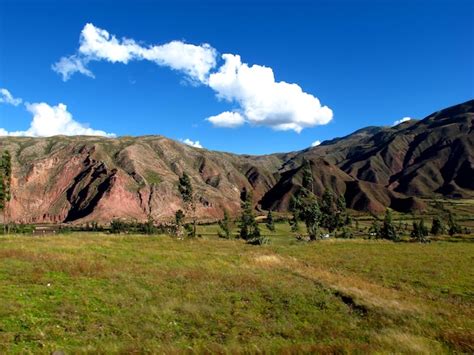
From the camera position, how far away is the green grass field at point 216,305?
13.0m

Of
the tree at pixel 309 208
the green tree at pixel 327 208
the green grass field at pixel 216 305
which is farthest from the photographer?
the green tree at pixel 327 208

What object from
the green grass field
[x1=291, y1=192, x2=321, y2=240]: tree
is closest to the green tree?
[x1=291, y1=192, x2=321, y2=240]: tree

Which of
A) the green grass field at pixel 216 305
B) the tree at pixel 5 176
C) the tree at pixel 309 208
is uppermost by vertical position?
the tree at pixel 5 176

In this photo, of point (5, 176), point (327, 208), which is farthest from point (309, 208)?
point (5, 176)

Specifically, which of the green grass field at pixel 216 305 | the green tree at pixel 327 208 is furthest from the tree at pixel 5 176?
the green tree at pixel 327 208

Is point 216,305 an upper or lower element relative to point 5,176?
lower

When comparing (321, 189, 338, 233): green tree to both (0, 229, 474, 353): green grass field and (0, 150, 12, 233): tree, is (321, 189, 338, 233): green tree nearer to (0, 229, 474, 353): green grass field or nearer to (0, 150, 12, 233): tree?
(0, 229, 474, 353): green grass field

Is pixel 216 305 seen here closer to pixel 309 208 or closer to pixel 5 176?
pixel 309 208

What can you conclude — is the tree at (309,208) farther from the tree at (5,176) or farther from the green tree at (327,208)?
the tree at (5,176)

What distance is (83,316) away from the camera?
629 inches

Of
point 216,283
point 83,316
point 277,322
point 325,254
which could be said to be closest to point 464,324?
point 277,322

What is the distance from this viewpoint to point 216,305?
19.0 meters

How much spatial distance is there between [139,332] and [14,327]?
430 centimetres

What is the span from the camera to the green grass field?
1296cm
